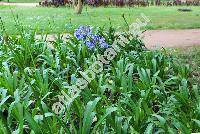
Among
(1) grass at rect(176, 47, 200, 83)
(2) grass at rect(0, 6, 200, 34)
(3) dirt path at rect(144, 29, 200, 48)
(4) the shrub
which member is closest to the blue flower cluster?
(4) the shrub

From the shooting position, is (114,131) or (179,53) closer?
(114,131)

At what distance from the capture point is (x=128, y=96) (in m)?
3.71

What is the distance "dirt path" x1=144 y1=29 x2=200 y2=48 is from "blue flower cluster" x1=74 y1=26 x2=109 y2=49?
258 centimetres

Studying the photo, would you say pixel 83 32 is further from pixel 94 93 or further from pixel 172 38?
pixel 172 38

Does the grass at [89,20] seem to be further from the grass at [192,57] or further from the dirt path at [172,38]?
the grass at [192,57]

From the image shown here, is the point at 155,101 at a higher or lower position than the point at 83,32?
lower

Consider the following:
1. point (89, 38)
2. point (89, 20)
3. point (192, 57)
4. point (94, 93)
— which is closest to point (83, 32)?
point (89, 38)

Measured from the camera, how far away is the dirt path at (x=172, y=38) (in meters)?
9.30

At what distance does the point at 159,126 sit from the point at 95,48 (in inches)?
104

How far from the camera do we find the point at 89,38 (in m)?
6.04

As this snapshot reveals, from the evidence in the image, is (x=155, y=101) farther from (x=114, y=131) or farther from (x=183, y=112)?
(x=114, y=131)

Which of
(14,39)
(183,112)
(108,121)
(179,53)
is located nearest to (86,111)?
(108,121)

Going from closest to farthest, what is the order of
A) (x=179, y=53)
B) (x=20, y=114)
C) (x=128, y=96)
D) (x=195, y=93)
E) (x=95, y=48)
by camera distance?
(x=20, y=114) < (x=128, y=96) < (x=195, y=93) < (x=95, y=48) < (x=179, y=53)

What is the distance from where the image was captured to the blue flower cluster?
5.91 meters
